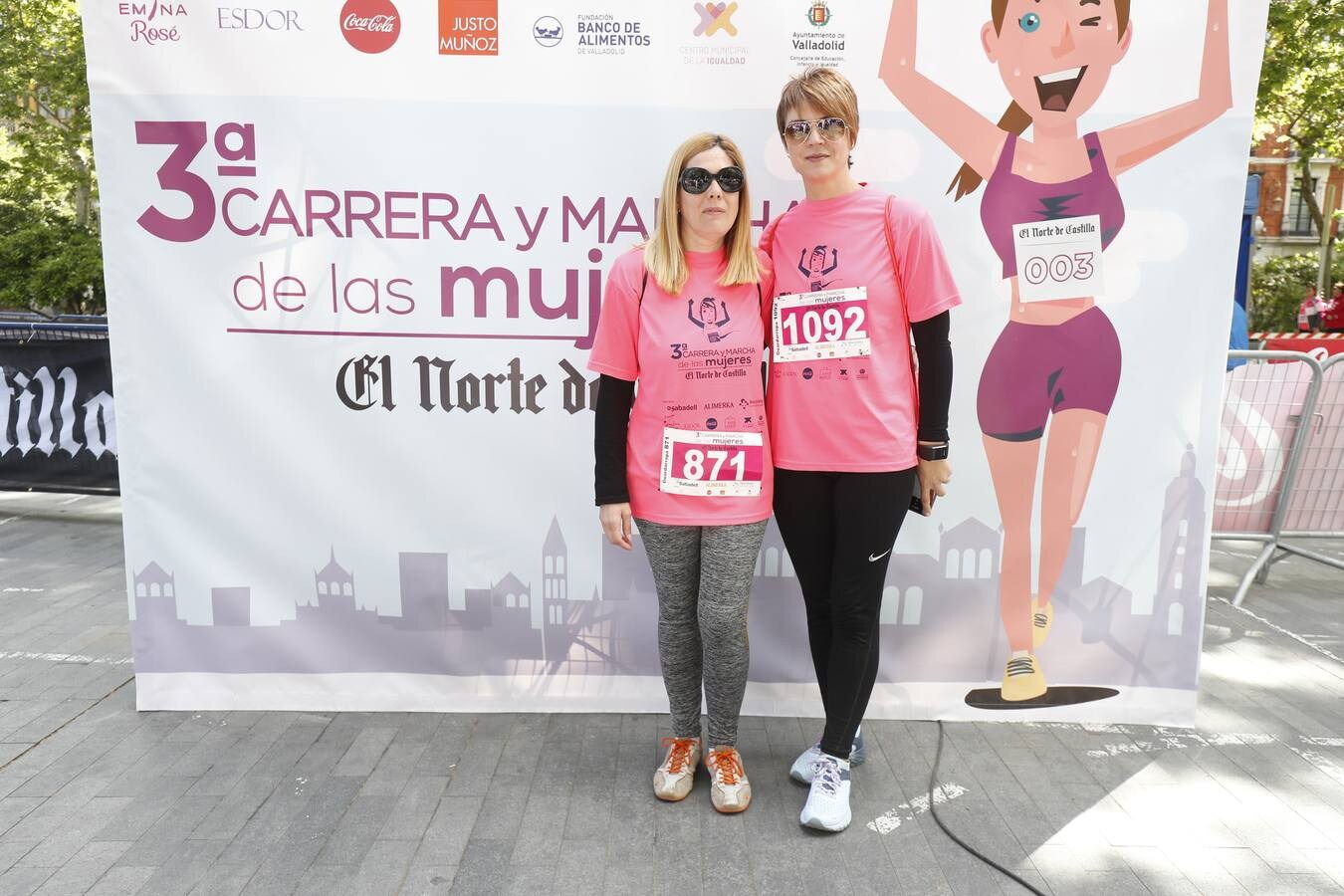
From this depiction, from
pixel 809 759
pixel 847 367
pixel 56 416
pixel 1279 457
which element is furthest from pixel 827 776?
pixel 56 416

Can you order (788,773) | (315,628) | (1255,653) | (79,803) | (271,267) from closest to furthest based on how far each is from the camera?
1. (79,803)
2. (788,773)
3. (271,267)
4. (315,628)
5. (1255,653)

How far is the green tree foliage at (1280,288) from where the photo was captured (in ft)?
84.6

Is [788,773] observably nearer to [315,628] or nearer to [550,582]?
[550,582]

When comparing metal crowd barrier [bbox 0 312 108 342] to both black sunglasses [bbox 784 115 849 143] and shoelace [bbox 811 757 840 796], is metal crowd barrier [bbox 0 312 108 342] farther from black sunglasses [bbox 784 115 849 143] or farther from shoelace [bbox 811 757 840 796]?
shoelace [bbox 811 757 840 796]

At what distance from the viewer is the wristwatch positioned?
2682 millimetres

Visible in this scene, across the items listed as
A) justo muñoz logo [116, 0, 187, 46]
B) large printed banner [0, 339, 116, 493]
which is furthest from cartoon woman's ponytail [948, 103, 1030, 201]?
large printed banner [0, 339, 116, 493]

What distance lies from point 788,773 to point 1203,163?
2550 mm

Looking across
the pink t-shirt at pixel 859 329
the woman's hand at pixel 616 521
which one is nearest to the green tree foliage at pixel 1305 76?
the pink t-shirt at pixel 859 329

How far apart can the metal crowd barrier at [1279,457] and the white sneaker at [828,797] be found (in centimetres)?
331

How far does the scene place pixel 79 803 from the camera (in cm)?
287

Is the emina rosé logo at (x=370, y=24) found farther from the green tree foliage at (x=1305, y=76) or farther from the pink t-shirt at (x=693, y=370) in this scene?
the green tree foliage at (x=1305, y=76)

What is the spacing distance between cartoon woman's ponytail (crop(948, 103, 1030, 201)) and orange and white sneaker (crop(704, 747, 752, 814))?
2.06 m

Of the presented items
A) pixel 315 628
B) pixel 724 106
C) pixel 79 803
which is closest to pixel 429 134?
pixel 724 106

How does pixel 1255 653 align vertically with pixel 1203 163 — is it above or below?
below
